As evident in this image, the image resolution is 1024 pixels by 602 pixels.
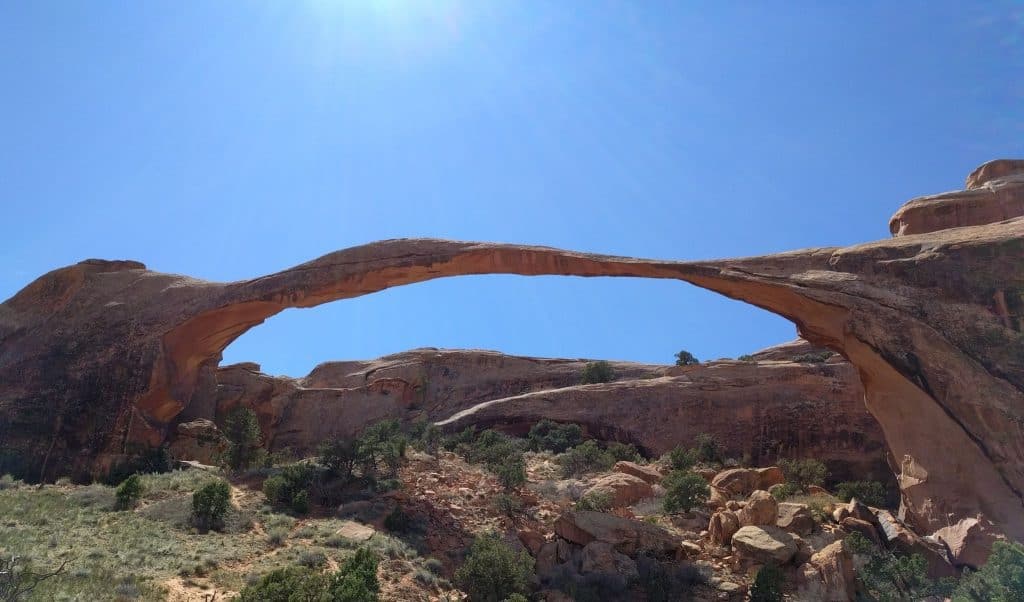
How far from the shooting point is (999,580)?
30.9ft

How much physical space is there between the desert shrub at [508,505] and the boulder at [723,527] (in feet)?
12.4

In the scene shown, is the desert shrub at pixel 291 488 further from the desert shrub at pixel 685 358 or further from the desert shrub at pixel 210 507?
the desert shrub at pixel 685 358

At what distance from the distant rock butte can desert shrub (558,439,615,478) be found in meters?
6.38

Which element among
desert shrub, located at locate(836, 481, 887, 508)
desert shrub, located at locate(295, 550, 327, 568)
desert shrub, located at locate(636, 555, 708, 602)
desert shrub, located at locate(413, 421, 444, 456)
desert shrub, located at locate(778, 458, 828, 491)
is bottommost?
desert shrub, located at locate(836, 481, 887, 508)

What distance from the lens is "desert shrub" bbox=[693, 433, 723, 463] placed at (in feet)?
75.0

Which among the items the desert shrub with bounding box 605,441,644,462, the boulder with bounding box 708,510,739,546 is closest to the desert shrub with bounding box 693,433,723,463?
the desert shrub with bounding box 605,441,644,462

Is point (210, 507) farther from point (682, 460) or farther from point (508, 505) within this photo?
point (682, 460)

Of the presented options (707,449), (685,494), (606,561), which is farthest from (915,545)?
(707,449)

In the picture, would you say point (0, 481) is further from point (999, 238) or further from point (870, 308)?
point (999, 238)

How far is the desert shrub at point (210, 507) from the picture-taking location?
12.3 m

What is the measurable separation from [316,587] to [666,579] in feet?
19.1

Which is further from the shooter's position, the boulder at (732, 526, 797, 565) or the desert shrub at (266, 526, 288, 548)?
the boulder at (732, 526, 797, 565)

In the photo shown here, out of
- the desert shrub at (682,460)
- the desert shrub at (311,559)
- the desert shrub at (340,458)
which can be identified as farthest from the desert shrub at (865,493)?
the desert shrub at (311,559)

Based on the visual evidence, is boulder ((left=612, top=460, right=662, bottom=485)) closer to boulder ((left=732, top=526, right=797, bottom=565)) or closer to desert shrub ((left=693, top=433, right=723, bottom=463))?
desert shrub ((left=693, top=433, right=723, bottom=463))
